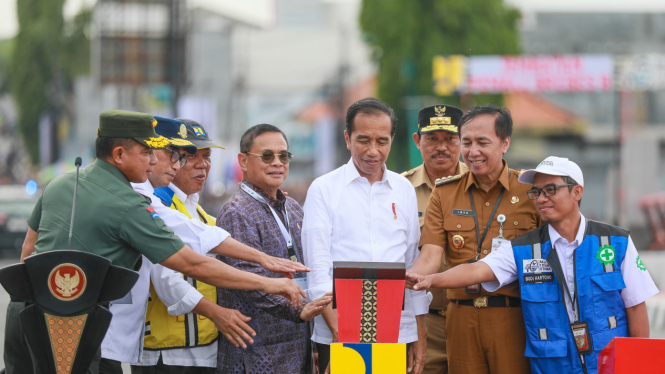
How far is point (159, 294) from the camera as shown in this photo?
3.68m

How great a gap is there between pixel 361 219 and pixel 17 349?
5.94 ft

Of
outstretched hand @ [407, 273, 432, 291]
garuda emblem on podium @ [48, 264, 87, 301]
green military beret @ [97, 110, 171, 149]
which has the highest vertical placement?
green military beret @ [97, 110, 171, 149]

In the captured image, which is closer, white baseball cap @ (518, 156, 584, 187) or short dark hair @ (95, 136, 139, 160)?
short dark hair @ (95, 136, 139, 160)

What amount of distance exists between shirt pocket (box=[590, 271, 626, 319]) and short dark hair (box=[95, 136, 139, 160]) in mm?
2407

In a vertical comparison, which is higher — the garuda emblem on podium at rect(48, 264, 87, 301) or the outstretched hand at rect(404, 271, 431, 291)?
the garuda emblem on podium at rect(48, 264, 87, 301)

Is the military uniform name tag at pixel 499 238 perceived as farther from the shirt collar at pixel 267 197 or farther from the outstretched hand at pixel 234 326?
the outstretched hand at pixel 234 326

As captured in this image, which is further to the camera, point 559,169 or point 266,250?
point 266,250

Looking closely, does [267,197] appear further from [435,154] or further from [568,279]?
[568,279]

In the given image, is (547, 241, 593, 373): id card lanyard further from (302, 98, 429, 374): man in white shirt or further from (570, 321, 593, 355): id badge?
(302, 98, 429, 374): man in white shirt

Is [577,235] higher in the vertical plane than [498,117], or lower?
lower

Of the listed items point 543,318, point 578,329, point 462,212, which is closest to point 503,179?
point 462,212

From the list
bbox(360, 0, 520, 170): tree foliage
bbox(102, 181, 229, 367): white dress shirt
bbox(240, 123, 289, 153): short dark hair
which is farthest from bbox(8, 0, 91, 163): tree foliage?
bbox(102, 181, 229, 367): white dress shirt

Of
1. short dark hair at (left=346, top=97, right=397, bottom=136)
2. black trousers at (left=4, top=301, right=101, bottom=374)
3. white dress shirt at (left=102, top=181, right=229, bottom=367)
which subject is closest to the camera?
black trousers at (left=4, top=301, right=101, bottom=374)

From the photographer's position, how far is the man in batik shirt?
3.63 meters
